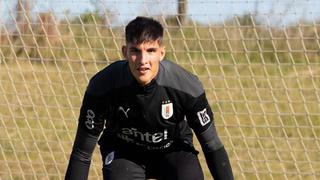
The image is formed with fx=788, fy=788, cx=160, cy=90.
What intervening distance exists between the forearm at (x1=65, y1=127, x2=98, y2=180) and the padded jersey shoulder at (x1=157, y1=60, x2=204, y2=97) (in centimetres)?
49

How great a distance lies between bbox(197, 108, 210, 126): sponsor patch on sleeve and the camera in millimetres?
4086

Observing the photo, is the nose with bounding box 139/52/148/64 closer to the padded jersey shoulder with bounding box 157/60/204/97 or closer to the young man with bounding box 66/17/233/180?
the young man with bounding box 66/17/233/180

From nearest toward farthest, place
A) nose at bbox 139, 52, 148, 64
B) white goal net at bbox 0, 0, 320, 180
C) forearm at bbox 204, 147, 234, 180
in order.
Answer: nose at bbox 139, 52, 148, 64 → forearm at bbox 204, 147, 234, 180 → white goal net at bbox 0, 0, 320, 180

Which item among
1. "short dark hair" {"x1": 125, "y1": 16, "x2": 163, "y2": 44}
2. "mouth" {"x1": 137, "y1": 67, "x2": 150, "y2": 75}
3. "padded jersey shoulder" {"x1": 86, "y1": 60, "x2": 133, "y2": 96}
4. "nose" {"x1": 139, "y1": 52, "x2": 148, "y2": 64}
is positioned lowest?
"padded jersey shoulder" {"x1": 86, "y1": 60, "x2": 133, "y2": 96}

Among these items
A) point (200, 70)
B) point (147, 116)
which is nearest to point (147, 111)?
point (147, 116)

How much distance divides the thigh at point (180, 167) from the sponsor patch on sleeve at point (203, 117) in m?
0.24

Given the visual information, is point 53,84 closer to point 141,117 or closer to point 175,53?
point 175,53

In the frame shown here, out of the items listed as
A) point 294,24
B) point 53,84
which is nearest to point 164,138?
point 294,24

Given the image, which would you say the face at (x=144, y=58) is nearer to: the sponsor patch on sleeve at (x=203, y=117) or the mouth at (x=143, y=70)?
the mouth at (x=143, y=70)

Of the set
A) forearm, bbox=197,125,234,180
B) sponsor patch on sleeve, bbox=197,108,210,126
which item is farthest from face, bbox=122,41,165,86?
forearm, bbox=197,125,234,180

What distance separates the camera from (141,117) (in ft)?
13.5

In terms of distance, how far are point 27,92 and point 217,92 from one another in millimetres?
1567

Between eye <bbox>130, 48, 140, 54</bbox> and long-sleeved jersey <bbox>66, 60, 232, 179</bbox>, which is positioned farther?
long-sleeved jersey <bbox>66, 60, 232, 179</bbox>

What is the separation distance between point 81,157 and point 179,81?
65 centimetres
